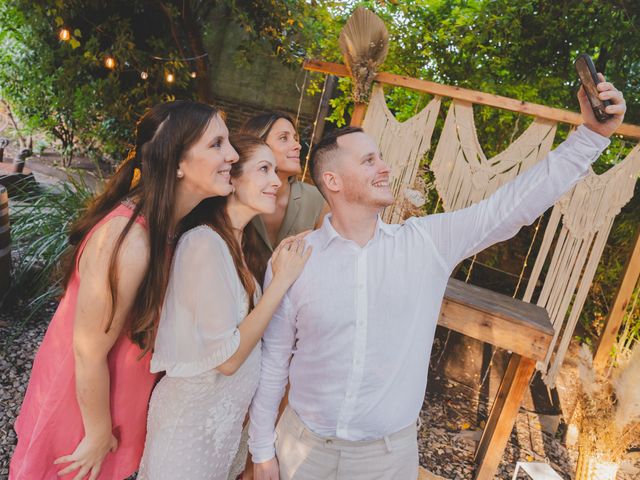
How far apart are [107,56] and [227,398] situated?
16.4 feet

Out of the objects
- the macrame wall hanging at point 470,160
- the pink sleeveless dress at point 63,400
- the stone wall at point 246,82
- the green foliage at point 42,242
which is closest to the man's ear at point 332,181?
the pink sleeveless dress at point 63,400

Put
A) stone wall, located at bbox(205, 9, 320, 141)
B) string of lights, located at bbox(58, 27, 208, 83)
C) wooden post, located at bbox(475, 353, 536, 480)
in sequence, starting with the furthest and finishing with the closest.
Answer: stone wall, located at bbox(205, 9, 320, 141), string of lights, located at bbox(58, 27, 208, 83), wooden post, located at bbox(475, 353, 536, 480)

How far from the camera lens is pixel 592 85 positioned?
1157 mm

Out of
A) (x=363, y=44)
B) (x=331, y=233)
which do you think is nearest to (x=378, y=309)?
(x=331, y=233)

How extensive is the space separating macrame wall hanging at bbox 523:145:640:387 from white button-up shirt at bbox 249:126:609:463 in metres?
1.65

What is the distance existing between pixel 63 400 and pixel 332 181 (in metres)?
1.13

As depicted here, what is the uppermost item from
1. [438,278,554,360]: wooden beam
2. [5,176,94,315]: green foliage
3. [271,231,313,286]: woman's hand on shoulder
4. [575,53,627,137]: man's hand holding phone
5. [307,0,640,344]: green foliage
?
[307,0,640,344]: green foliage

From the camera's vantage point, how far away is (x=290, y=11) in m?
4.95

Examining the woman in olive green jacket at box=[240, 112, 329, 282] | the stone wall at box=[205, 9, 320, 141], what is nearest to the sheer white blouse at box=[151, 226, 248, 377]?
the woman in olive green jacket at box=[240, 112, 329, 282]

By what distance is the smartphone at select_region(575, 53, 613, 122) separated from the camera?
115 cm

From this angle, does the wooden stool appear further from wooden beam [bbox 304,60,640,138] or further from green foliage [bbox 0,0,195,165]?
green foliage [bbox 0,0,195,165]

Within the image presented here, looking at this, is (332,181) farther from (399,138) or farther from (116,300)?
(399,138)

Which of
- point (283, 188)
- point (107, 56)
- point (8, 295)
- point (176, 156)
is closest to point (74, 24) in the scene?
point (107, 56)

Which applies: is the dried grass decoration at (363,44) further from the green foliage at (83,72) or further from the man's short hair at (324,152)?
the green foliage at (83,72)
